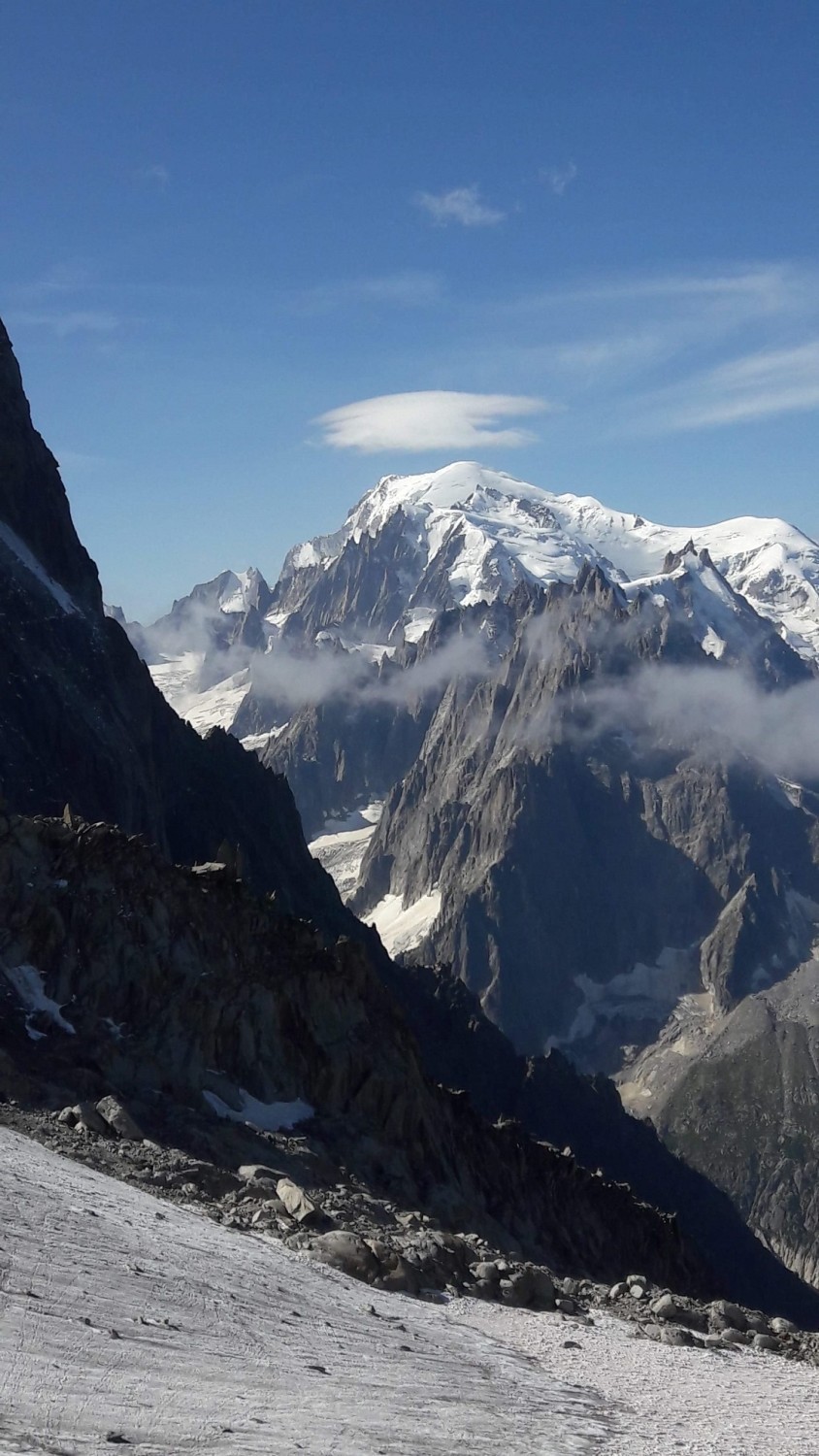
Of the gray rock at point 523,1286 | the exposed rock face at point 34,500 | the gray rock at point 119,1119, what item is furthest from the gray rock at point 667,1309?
the exposed rock face at point 34,500

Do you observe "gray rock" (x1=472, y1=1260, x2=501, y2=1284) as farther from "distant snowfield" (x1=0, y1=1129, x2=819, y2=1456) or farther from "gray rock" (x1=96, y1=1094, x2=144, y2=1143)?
"gray rock" (x1=96, y1=1094, x2=144, y2=1143)

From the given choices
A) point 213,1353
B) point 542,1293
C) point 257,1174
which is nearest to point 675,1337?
point 542,1293

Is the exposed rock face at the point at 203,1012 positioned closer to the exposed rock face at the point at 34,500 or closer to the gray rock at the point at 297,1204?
the gray rock at the point at 297,1204

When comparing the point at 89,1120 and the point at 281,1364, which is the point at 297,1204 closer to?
the point at 89,1120

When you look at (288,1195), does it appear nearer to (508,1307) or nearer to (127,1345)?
(508,1307)

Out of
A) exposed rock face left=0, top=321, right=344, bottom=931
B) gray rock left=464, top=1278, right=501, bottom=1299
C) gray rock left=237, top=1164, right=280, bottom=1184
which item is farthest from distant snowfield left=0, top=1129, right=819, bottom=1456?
exposed rock face left=0, top=321, right=344, bottom=931

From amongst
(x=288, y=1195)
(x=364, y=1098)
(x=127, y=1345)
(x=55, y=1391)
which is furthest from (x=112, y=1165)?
(x=364, y=1098)

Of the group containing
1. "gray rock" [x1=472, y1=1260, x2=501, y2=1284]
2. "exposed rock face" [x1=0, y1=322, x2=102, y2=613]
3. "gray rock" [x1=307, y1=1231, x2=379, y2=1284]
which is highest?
"exposed rock face" [x1=0, y1=322, x2=102, y2=613]
